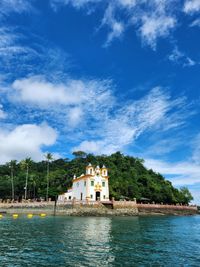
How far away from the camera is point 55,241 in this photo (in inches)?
1039

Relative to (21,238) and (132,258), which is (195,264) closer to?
(132,258)

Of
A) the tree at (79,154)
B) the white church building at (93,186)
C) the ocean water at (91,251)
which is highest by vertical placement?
the tree at (79,154)

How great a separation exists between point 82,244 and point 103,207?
43451 millimetres

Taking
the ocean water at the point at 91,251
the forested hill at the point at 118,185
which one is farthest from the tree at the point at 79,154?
the ocean water at the point at 91,251

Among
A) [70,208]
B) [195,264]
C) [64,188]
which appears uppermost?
Result: [64,188]

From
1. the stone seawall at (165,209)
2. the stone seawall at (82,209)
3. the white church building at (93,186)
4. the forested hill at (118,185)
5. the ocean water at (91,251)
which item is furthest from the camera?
the forested hill at (118,185)

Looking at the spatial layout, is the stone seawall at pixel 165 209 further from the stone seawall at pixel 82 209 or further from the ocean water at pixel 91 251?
the ocean water at pixel 91 251

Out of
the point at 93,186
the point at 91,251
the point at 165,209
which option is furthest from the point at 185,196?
the point at 91,251

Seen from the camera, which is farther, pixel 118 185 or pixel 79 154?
pixel 79 154

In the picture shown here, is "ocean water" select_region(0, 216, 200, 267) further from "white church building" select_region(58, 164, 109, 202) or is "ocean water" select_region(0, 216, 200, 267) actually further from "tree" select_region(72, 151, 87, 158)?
"tree" select_region(72, 151, 87, 158)

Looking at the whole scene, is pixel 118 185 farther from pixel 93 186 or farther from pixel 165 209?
pixel 165 209

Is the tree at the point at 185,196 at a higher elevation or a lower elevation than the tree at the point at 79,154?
lower

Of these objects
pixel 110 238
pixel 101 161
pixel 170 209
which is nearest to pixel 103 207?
pixel 170 209

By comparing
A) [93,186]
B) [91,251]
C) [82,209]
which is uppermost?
[93,186]
